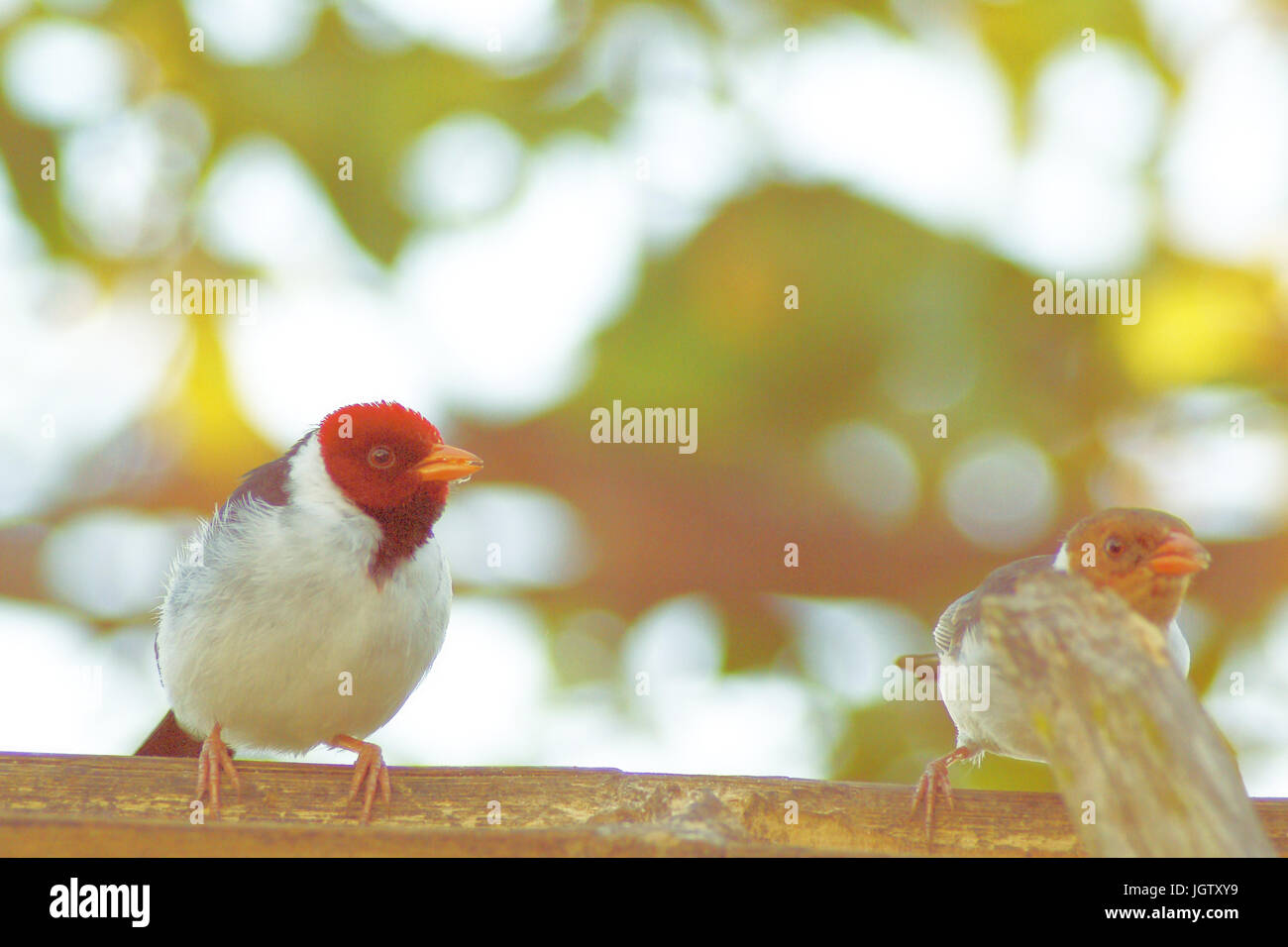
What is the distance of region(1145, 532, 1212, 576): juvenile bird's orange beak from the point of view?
312 centimetres

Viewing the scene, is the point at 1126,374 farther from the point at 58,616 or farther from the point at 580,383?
the point at 58,616

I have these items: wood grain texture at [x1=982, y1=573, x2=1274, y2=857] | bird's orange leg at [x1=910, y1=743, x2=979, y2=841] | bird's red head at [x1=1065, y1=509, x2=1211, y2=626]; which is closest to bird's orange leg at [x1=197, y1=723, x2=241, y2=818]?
bird's orange leg at [x1=910, y1=743, x2=979, y2=841]

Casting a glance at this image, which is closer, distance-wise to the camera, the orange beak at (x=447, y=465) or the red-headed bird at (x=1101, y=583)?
the red-headed bird at (x=1101, y=583)

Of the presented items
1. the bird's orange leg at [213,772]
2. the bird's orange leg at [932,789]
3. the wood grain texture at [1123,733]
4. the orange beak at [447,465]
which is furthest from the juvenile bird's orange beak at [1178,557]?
the bird's orange leg at [213,772]

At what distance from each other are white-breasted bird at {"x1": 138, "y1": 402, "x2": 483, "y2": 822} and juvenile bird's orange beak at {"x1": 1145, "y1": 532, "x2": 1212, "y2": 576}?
5.34ft

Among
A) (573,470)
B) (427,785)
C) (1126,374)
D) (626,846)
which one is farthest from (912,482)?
(626,846)

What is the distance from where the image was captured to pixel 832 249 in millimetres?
5637

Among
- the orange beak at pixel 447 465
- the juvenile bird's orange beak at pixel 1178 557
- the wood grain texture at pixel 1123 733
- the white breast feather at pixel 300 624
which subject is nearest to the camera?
the wood grain texture at pixel 1123 733

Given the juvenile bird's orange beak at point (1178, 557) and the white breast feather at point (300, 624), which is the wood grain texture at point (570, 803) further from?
the juvenile bird's orange beak at point (1178, 557)

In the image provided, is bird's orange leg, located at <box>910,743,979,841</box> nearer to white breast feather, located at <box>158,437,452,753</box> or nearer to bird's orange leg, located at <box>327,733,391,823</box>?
bird's orange leg, located at <box>327,733,391,823</box>

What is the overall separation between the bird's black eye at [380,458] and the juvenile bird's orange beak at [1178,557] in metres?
1.83

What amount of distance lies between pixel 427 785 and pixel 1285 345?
3.63 m

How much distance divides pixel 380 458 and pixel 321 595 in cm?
45

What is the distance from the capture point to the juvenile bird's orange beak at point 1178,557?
3115 millimetres
